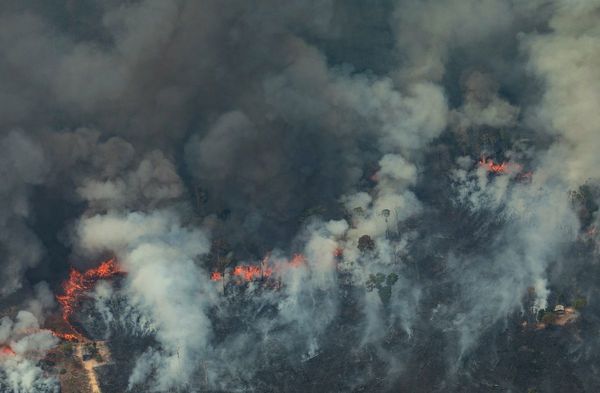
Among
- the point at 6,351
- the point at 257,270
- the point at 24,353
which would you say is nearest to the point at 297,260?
the point at 257,270

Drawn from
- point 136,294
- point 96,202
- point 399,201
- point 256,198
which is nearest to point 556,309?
point 399,201

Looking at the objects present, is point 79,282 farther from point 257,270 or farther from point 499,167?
point 499,167

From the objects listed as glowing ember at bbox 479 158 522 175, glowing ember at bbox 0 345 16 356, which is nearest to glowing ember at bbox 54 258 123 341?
glowing ember at bbox 0 345 16 356

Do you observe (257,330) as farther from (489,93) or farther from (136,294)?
(489,93)

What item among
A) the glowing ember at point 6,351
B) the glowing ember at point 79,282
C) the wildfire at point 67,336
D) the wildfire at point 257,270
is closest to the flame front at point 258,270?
the wildfire at point 257,270

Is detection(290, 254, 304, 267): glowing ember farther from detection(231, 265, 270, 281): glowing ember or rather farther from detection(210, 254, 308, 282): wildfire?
detection(231, 265, 270, 281): glowing ember

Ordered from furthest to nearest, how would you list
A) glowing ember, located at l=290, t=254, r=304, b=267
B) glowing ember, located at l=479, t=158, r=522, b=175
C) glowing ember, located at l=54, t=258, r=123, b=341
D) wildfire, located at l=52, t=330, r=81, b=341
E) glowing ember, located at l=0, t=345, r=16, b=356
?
glowing ember, located at l=479, t=158, r=522, b=175 < glowing ember, located at l=290, t=254, r=304, b=267 < glowing ember, located at l=54, t=258, r=123, b=341 < wildfire, located at l=52, t=330, r=81, b=341 < glowing ember, located at l=0, t=345, r=16, b=356
